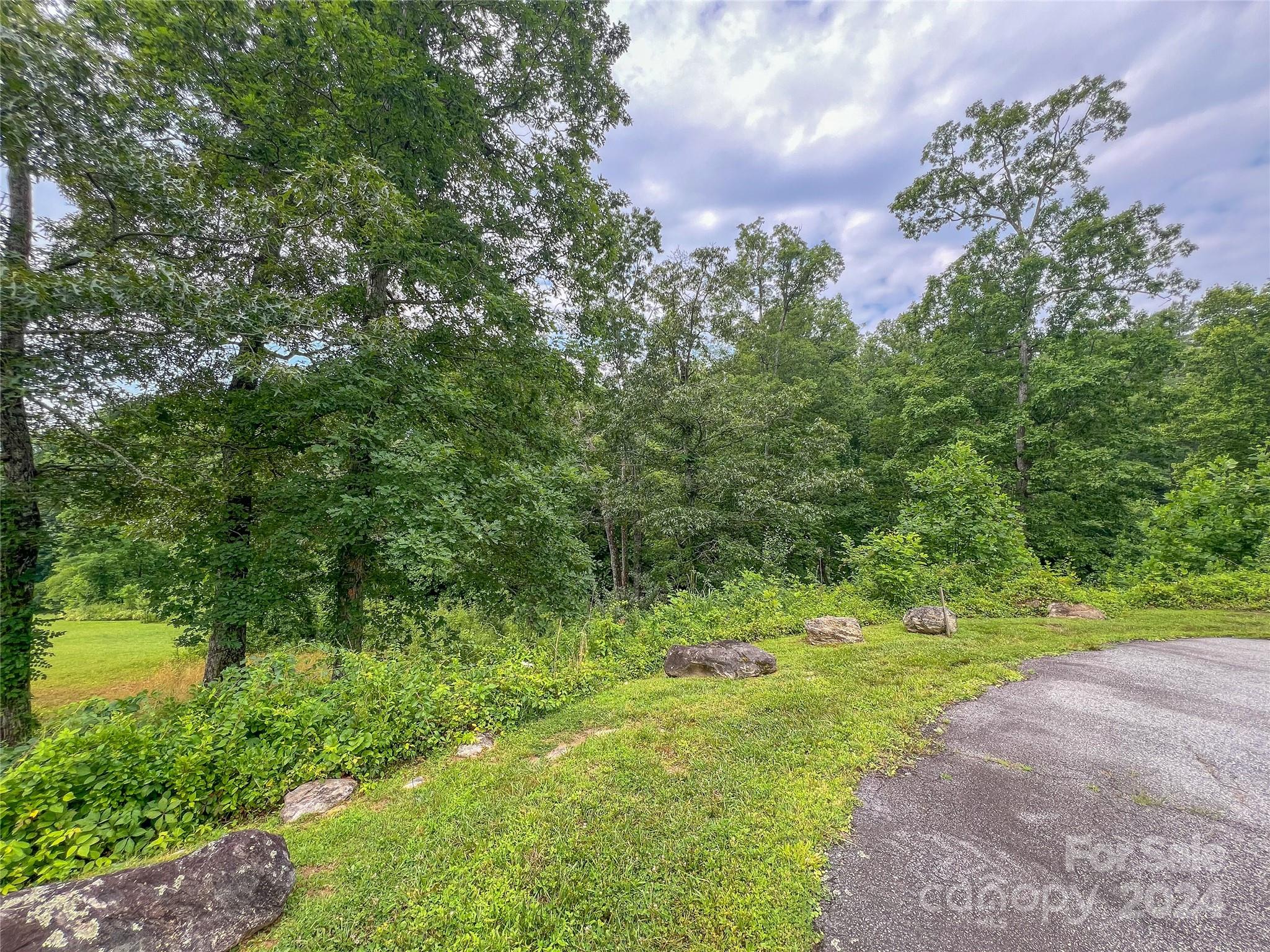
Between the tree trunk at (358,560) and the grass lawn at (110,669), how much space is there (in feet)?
8.17

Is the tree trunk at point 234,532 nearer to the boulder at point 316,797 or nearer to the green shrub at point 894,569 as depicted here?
the boulder at point 316,797

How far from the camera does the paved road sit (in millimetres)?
1899

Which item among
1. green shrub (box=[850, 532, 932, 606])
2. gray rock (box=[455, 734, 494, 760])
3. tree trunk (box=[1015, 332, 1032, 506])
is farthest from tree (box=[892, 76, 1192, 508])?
gray rock (box=[455, 734, 494, 760])

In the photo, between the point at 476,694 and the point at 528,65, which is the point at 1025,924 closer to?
the point at 476,694

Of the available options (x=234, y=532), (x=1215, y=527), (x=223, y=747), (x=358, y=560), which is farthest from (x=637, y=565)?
(x=1215, y=527)

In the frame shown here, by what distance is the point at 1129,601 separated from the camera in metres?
8.21

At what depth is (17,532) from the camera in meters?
4.22

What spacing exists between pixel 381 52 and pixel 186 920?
737 cm

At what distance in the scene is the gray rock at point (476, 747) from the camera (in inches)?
145

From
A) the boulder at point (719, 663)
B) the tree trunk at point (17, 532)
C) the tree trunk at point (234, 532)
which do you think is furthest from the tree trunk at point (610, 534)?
the tree trunk at point (17, 532)

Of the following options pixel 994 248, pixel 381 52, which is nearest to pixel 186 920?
pixel 381 52

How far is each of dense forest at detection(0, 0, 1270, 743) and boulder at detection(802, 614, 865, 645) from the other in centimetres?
229

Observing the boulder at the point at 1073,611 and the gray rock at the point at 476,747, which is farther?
the boulder at the point at 1073,611

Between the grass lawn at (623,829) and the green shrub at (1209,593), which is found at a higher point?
the grass lawn at (623,829)
